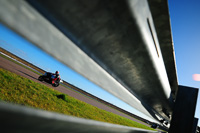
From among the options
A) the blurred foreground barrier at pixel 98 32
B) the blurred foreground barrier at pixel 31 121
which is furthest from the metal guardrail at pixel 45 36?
the blurred foreground barrier at pixel 31 121

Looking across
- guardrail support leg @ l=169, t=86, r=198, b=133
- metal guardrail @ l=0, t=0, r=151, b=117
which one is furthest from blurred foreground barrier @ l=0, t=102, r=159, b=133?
guardrail support leg @ l=169, t=86, r=198, b=133

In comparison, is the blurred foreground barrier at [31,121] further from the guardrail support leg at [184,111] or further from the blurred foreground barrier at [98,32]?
the guardrail support leg at [184,111]

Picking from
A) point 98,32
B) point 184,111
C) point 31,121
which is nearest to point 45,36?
point 98,32

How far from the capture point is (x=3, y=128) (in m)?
0.39

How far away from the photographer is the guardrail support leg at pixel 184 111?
2.02 meters

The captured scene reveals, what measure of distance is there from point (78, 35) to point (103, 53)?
32cm

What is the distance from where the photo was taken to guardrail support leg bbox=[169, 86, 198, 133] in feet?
6.63

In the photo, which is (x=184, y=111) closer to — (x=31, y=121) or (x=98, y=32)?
(x=98, y=32)

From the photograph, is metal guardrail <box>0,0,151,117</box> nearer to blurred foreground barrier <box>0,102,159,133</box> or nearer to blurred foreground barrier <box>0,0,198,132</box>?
blurred foreground barrier <box>0,0,198,132</box>

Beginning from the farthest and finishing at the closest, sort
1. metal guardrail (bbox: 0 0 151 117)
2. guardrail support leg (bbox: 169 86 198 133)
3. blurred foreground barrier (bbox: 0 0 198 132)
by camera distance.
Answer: guardrail support leg (bbox: 169 86 198 133), blurred foreground barrier (bbox: 0 0 198 132), metal guardrail (bbox: 0 0 151 117)

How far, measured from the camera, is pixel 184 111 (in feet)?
6.97

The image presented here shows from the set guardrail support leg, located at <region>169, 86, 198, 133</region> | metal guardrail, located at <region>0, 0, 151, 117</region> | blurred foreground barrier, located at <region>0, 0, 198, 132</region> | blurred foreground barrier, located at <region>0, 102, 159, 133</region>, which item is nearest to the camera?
blurred foreground barrier, located at <region>0, 102, 159, 133</region>

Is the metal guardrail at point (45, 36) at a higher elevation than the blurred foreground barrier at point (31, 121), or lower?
higher

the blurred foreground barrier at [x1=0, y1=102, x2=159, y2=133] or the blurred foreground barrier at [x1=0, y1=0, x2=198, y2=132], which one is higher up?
the blurred foreground barrier at [x1=0, y1=0, x2=198, y2=132]
